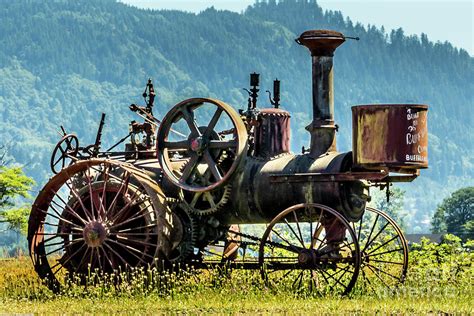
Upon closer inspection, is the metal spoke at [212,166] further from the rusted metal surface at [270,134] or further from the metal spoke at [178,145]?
the rusted metal surface at [270,134]

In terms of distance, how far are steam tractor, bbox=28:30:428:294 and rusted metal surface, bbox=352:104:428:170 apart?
16mm

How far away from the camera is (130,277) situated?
1989 cm

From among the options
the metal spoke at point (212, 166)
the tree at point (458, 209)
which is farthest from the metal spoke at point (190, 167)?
the tree at point (458, 209)

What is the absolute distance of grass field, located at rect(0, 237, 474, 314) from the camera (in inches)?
642

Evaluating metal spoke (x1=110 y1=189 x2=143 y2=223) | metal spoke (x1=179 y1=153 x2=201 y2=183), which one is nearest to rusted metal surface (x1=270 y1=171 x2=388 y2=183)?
metal spoke (x1=179 y1=153 x2=201 y2=183)

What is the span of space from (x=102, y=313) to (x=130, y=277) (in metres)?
3.27

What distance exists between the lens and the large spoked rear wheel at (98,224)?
20.2 m

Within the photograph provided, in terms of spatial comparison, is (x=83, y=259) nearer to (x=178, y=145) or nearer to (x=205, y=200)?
(x=205, y=200)

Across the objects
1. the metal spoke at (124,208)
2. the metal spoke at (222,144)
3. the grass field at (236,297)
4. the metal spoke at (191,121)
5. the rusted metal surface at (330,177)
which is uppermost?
the metal spoke at (191,121)

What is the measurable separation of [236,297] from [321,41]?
183 inches

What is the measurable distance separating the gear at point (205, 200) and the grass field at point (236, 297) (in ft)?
3.67

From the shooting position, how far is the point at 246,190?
2006 centimetres

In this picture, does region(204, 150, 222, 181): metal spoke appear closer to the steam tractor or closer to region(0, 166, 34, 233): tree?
the steam tractor

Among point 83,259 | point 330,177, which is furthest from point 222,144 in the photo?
point 83,259
